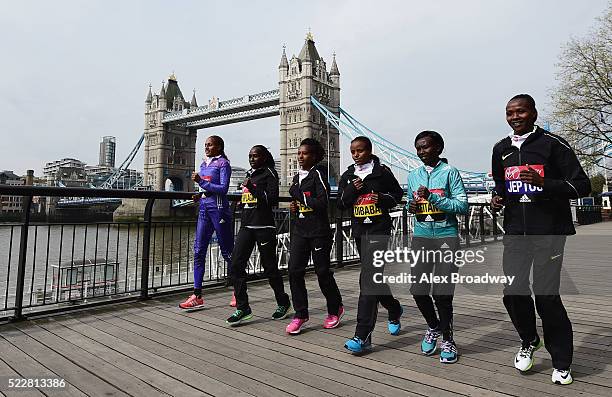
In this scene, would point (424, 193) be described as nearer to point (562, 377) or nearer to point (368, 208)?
point (368, 208)

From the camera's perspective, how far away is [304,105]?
66000mm

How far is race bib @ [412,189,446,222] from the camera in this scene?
2.62 meters

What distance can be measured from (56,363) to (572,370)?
3045 mm

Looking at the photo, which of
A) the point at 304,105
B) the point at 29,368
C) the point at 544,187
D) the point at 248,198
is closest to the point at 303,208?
the point at 248,198

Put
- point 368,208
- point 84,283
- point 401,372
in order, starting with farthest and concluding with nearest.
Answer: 1. point 84,283
2. point 368,208
3. point 401,372

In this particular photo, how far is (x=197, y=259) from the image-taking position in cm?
392

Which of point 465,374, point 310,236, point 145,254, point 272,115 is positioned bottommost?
point 465,374

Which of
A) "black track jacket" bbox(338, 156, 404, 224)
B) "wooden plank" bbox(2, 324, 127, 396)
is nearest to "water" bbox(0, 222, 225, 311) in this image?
"wooden plank" bbox(2, 324, 127, 396)

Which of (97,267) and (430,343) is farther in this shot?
(97,267)

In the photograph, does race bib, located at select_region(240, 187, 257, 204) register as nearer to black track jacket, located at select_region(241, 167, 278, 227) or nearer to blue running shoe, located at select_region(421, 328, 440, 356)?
black track jacket, located at select_region(241, 167, 278, 227)

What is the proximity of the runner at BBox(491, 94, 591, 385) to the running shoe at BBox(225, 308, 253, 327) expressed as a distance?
199 centimetres

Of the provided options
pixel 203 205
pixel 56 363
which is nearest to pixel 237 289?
pixel 203 205

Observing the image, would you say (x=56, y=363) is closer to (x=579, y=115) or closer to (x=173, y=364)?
(x=173, y=364)

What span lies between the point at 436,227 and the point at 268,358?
1.37 m
